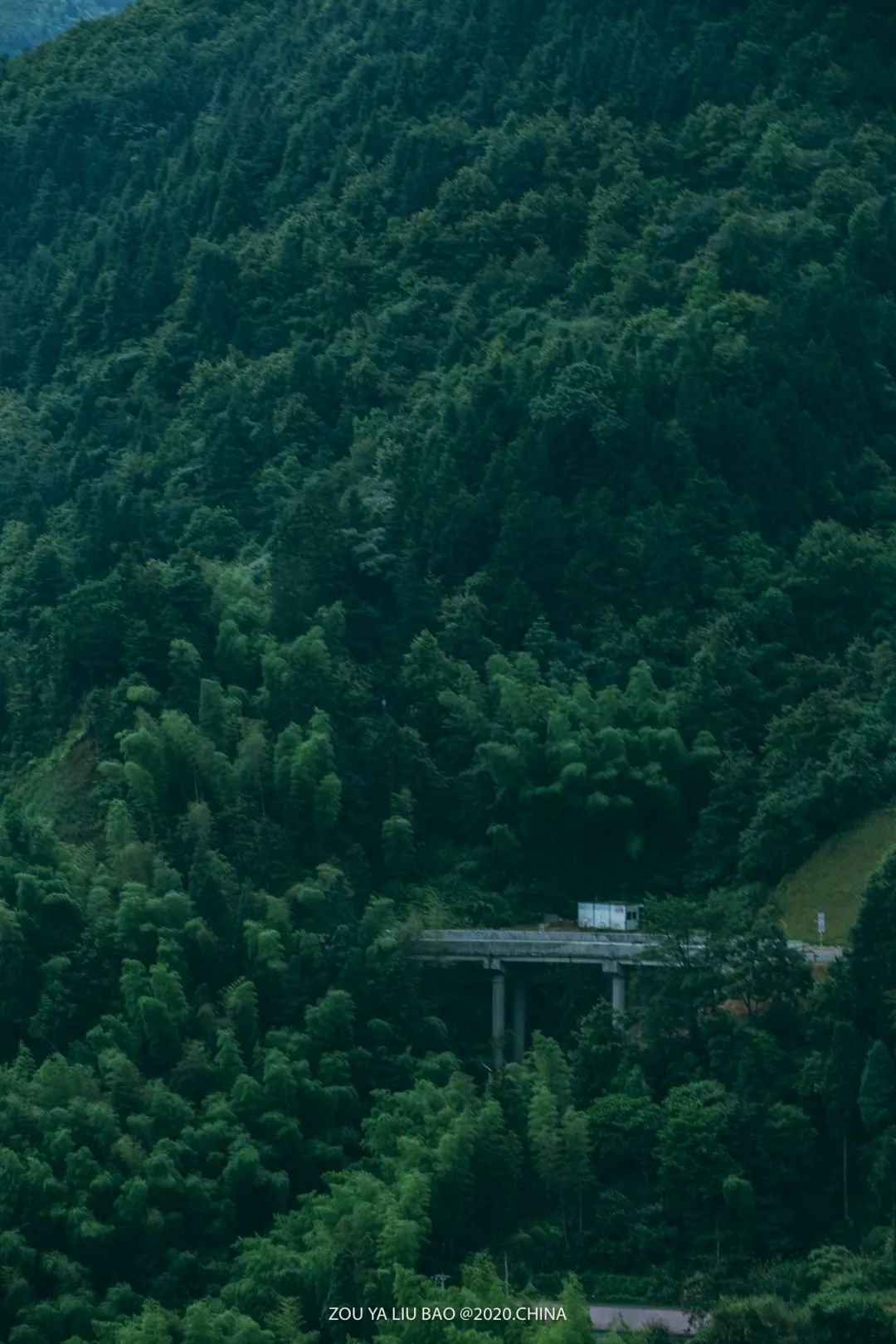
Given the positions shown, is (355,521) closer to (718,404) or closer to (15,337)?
(718,404)

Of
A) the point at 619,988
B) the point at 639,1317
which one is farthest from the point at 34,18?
the point at 639,1317

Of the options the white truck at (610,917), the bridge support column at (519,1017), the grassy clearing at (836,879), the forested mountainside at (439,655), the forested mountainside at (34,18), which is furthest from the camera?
the forested mountainside at (34,18)

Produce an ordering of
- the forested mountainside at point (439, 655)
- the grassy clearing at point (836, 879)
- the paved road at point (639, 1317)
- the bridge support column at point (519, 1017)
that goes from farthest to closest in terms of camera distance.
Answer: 1. the bridge support column at point (519, 1017)
2. the grassy clearing at point (836, 879)
3. the forested mountainside at point (439, 655)
4. the paved road at point (639, 1317)

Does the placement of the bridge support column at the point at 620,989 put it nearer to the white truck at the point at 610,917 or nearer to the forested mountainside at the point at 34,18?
the white truck at the point at 610,917

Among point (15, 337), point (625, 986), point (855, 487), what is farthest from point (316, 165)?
point (625, 986)

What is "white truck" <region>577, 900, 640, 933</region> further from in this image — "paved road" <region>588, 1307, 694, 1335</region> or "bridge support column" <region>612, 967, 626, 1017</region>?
"paved road" <region>588, 1307, 694, 1335</region>

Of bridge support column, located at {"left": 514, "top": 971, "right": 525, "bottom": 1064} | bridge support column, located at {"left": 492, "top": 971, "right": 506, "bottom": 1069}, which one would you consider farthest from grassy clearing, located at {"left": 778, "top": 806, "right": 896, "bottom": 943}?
bridge support column, located at {"left": 492, "top": 971, "right": 506, "bottom": 1069}

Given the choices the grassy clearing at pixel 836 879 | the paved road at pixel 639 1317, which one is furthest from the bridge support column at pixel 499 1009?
the paved road at pixel 639 1317
